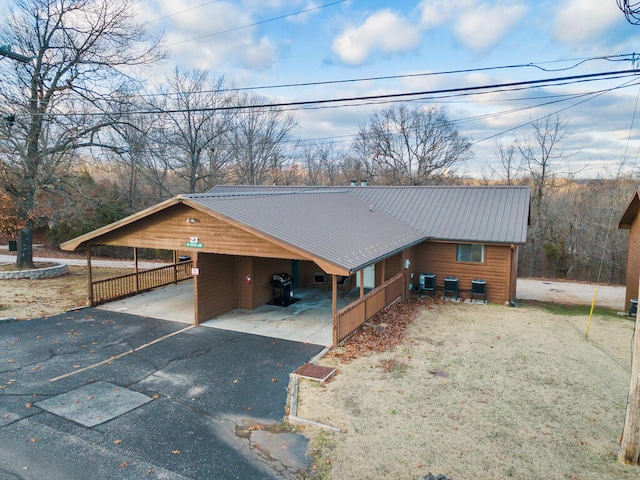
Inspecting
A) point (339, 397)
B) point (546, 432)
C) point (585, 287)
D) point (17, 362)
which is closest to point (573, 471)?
point (546, 432)

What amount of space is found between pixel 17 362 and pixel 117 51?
1602cm

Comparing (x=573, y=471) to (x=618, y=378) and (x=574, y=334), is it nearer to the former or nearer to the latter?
(x=618, y=378)

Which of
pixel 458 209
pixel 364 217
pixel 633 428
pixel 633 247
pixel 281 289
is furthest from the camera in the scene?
pixel 458 209

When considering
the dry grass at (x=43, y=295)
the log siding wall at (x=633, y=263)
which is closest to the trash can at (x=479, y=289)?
the log siding wall at (x=633, y=263)

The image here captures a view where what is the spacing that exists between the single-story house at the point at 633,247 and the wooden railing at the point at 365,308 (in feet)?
27.7

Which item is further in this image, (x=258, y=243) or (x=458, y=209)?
(x=458, y=209)

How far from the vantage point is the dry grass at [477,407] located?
18.1 ft

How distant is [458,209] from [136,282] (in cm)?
1338

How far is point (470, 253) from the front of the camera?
617 inches

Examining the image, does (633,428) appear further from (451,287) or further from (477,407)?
(451,287)

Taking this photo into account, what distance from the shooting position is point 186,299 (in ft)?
47.8

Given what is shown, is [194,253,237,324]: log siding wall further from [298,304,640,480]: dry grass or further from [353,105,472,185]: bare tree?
[353,105,472,185]: bare tree

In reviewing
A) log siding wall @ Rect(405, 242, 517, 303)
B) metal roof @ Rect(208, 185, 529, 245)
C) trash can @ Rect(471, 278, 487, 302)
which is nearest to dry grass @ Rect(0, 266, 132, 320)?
metal roof @ Rect(208, 185, 529, 245)

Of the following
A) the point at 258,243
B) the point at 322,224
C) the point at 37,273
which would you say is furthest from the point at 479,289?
the point at 37,273
